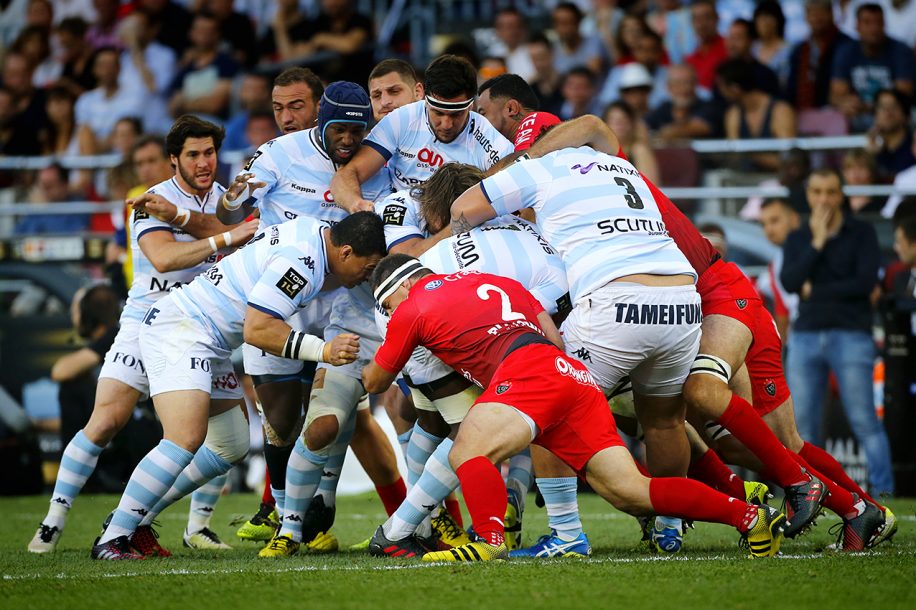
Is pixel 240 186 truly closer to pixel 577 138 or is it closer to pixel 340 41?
pixel 577 138

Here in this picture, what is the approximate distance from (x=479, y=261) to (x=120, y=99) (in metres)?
11.7

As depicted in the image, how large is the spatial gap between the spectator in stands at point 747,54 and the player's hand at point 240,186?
7.58m

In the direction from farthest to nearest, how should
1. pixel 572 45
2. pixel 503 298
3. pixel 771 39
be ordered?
1. pixel 572 45
2. pixel 771 39
3. pixel 503 298

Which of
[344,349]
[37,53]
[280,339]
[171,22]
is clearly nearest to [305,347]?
[280,339]

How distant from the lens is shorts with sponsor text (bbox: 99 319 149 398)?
315 inches

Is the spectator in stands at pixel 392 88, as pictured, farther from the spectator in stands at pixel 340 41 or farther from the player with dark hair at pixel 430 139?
the spectator in stands at pixel 340 41

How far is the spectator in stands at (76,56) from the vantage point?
18.3 m

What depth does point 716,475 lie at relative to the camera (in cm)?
773

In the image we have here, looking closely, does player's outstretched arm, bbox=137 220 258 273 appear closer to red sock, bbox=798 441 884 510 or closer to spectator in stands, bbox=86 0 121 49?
red sock, bbox=798 441 884 510

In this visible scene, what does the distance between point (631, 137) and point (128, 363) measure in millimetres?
6661

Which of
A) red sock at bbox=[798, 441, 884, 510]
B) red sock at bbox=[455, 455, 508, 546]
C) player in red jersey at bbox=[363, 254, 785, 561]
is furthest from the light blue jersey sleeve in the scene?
red sock at bbox=[798, 441, 884, 510]

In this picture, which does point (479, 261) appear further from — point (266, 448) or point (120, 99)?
point (120, 99)

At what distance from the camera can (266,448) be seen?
317 inches

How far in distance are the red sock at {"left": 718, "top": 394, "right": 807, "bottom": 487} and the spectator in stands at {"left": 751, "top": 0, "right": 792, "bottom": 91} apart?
845 centimetres
